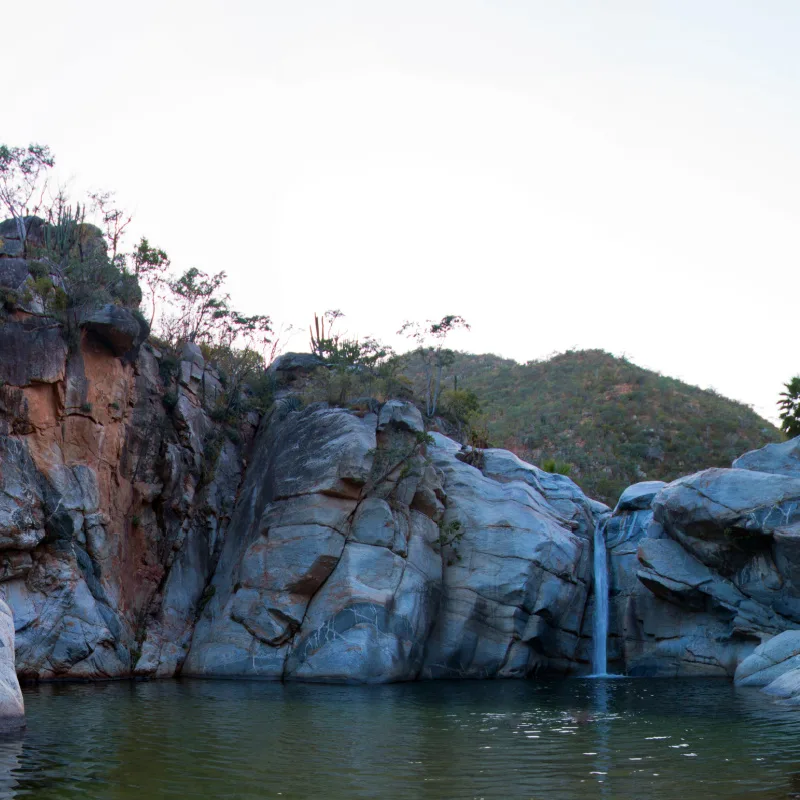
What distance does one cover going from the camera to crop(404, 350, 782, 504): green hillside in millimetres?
52656

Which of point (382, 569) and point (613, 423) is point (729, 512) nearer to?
point (382, 569)

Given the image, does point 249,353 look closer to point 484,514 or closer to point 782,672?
point 484,514

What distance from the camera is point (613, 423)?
58.5 meters

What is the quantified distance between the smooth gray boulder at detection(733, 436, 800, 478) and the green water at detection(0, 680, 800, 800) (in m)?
10.6

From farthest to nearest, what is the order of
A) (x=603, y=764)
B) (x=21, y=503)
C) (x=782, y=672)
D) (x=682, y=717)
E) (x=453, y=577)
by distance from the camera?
(x=453, y=577) → (x=21, y=503) → (x=782, y=672) → (x=682, y=717) → (x=603, y=764)

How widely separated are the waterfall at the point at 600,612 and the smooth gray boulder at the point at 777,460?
17.6ft

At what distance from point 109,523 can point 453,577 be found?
10.4 m

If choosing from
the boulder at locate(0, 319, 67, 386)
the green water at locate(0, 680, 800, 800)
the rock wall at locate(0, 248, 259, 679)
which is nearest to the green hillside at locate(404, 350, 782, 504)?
the rock wall at locate(0, 248, 259, 679)

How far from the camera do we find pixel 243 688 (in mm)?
20797

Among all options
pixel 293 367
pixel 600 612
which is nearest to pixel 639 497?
pixel 600 612

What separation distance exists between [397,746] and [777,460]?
20.5m

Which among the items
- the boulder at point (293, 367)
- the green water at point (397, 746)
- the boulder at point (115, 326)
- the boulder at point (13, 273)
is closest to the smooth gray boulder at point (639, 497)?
the green water at point (397, 746)

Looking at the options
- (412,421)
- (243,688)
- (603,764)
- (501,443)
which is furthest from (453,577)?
(501,443)

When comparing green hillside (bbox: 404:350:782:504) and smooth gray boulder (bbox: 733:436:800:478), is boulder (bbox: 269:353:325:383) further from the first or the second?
green hillside (bbox: 404:350:782:504)
